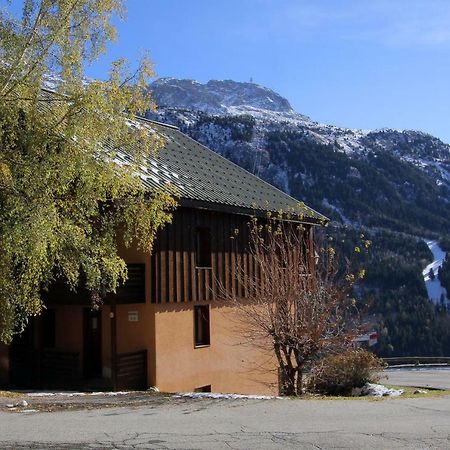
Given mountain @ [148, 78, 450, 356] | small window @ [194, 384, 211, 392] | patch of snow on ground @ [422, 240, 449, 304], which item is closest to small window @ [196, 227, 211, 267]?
small window @ [194, 384, 211, 392]

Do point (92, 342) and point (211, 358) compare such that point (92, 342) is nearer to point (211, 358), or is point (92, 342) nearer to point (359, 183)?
point (211, 358)

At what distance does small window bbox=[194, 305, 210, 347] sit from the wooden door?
3126 millimetres

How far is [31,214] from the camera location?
1088 centimetres

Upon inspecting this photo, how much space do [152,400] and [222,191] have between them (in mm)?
10768

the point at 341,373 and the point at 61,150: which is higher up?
the point at 61,150

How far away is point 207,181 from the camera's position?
2316 centimetres

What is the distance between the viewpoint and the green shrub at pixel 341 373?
19.3 m

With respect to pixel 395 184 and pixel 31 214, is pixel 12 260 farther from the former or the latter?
pixel 395 184

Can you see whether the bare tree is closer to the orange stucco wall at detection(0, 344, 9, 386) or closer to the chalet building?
the chalet building

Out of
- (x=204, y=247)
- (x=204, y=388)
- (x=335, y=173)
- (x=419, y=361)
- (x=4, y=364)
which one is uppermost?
(x=335, y=173)

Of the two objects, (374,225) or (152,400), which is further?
(374,225)

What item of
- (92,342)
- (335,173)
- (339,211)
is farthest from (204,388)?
(335,173)

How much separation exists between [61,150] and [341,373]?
1190 centimetres

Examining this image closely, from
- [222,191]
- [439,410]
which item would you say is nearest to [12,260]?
[439,410]
